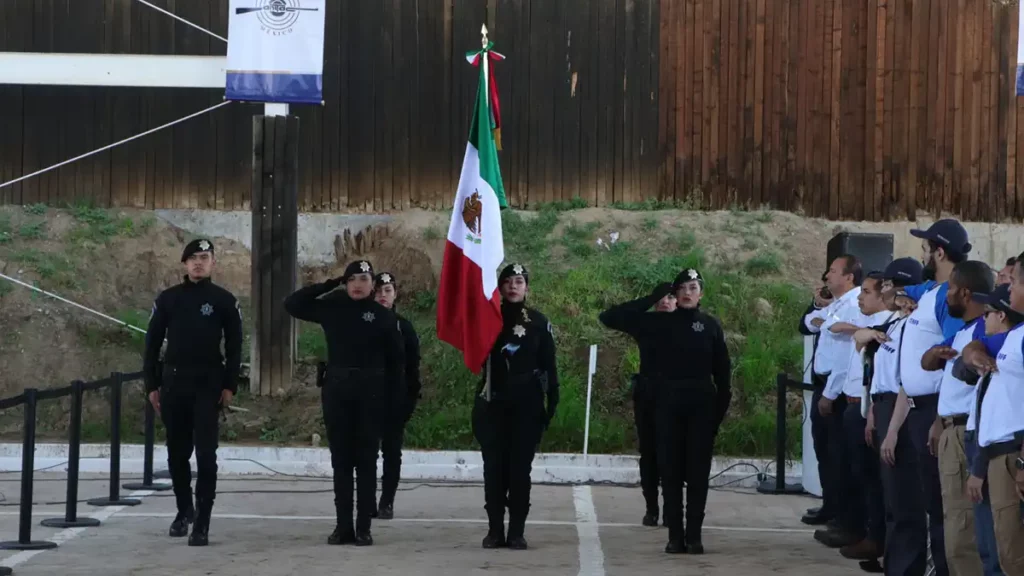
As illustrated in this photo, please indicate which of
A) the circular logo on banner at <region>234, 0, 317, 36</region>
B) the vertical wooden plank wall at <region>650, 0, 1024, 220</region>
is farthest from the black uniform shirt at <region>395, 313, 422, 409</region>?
the vertical wooden plank wall at <region>650, 0, 1024, 220</region>

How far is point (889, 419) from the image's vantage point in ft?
29.1

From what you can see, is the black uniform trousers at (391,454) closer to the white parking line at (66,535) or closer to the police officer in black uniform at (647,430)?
the police officer in black uniform at (647,430)

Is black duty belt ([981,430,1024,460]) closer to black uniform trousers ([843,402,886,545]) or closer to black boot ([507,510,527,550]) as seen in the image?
black uniform trousers ([843,402,886,545])

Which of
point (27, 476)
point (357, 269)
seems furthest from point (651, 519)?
point (27, 476)

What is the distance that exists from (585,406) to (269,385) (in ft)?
12.0

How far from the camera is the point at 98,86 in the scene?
18.7 meters

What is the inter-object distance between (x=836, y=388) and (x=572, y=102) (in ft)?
29.0

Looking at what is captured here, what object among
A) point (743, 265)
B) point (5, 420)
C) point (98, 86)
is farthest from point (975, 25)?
point (5, 420)

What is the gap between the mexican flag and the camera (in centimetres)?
1072

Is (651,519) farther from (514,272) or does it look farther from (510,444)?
(514,272)

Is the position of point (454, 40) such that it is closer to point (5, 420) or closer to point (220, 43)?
point (220, 43)

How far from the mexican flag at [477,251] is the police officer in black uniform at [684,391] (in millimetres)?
920

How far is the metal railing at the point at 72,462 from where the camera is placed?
32.6 ft

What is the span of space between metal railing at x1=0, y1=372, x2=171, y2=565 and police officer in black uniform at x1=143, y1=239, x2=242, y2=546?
0.75 meters
